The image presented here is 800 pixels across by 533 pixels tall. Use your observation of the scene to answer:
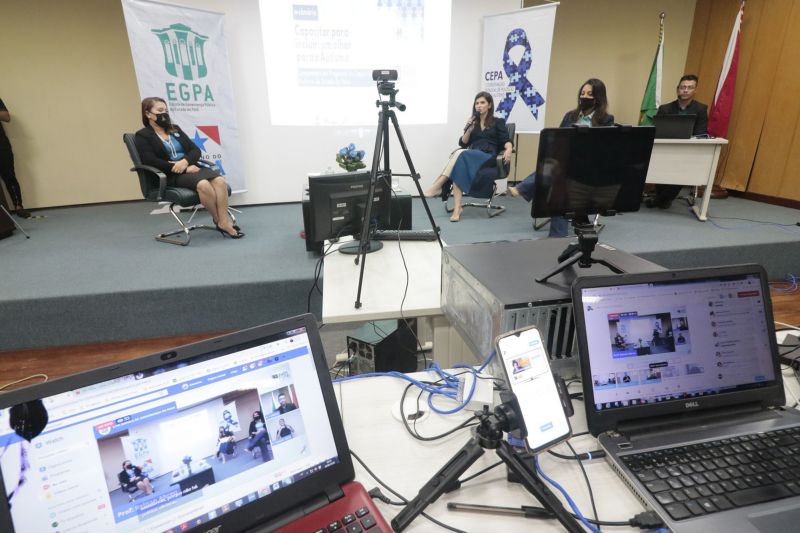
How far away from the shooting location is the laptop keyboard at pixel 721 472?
575 millimetres

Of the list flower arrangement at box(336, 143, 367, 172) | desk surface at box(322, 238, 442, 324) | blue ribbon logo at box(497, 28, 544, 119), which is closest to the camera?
desk surface at box(322, 238, 442, 324)

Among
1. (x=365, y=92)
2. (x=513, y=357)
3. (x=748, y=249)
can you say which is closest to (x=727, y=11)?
(x=748, y=249)

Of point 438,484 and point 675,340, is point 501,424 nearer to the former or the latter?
point 438,484

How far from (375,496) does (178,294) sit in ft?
7.03

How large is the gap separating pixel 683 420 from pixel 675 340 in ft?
0.47

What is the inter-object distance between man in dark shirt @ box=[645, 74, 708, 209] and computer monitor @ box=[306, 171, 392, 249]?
3601 mm

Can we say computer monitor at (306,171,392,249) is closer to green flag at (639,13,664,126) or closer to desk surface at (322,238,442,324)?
desk surface at (322,238,442,324)

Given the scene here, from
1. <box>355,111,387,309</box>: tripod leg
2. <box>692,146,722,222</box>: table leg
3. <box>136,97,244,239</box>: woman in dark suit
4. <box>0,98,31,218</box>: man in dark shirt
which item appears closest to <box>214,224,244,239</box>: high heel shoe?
<box>136,97,244,239</box>: woman in dark suit

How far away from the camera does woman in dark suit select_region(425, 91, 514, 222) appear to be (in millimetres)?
3519

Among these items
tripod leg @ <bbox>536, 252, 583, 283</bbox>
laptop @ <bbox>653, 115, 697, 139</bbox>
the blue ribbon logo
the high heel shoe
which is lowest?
the high heel shoe

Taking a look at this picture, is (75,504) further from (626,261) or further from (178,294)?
(178,294)

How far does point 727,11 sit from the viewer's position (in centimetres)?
460

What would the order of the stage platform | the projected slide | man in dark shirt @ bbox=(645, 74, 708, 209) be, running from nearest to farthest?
the stage platform < the projected slide < man in dark shirt @ bbox=(645, 74, 708, 209)

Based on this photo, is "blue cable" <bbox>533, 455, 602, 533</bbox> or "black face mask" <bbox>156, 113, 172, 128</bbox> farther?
"black face mask" <bbox>156, 113, 172, 128</bbox>
